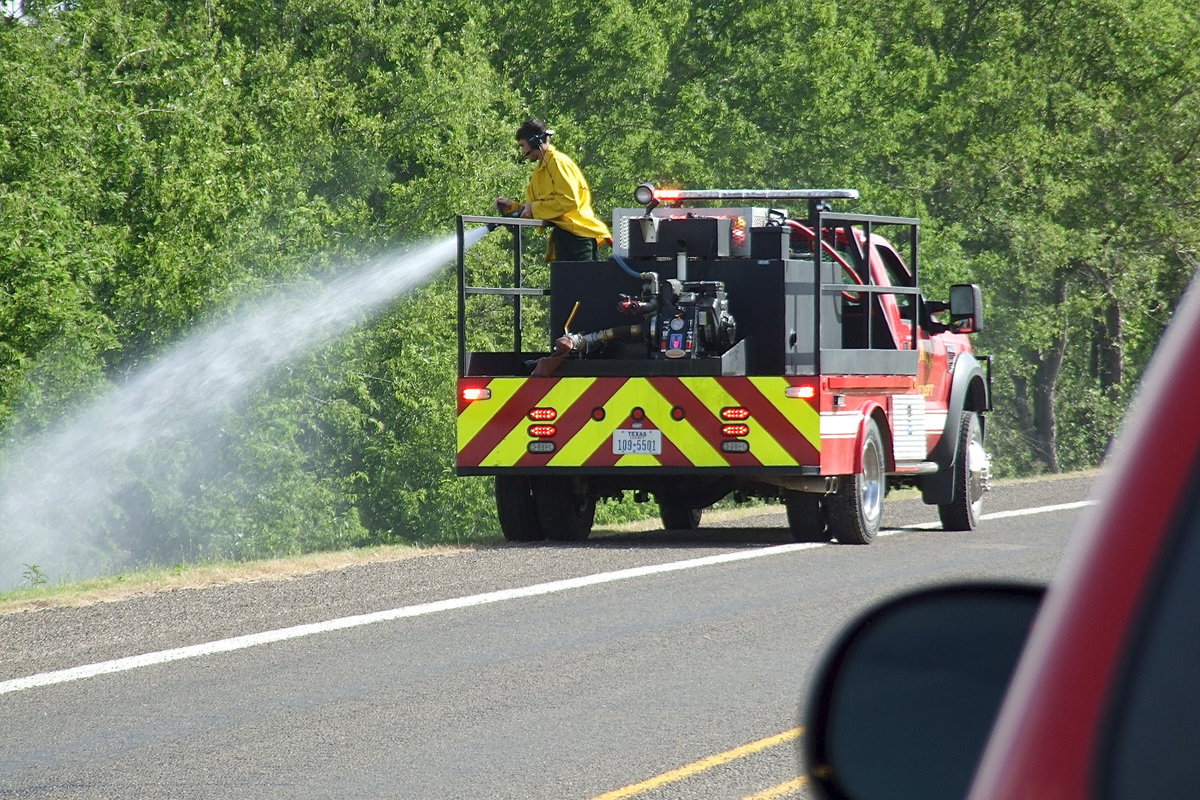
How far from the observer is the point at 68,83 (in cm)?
2591

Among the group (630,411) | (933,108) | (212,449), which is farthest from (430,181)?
(630,411)

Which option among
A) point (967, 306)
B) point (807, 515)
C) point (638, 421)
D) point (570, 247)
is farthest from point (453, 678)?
point (967, 306)

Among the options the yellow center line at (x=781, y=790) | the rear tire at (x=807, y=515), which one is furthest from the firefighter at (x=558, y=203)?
the yellow center line at (x=781, y=790)

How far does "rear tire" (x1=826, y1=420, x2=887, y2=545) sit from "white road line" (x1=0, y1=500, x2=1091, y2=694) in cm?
25

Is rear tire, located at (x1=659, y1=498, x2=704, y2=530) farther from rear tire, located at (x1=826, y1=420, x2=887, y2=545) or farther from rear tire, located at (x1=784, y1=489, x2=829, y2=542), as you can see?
rear tire, located at (x1=826, y1=420, x2=887, y2=545)

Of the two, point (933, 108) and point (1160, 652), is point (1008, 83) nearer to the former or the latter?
point (933, 108)

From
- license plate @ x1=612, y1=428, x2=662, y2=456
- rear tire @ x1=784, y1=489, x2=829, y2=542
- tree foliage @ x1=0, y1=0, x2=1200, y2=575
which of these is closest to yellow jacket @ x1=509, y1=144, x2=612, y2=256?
license plate @ x1=612, y1=428, x2=662, y2=456

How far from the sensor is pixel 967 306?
14180mm

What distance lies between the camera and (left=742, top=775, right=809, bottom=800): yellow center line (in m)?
5.65

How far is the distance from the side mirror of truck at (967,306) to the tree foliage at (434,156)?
38.9 ft

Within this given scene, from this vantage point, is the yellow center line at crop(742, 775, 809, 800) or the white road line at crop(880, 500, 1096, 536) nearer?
the yellow center line at crop(742, 775, 809, 800)

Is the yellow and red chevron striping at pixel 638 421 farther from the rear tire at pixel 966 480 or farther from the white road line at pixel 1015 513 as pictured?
the white road line at pixel 1015 513

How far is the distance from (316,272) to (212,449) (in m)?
3.78

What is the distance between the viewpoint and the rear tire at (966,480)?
1494cm
